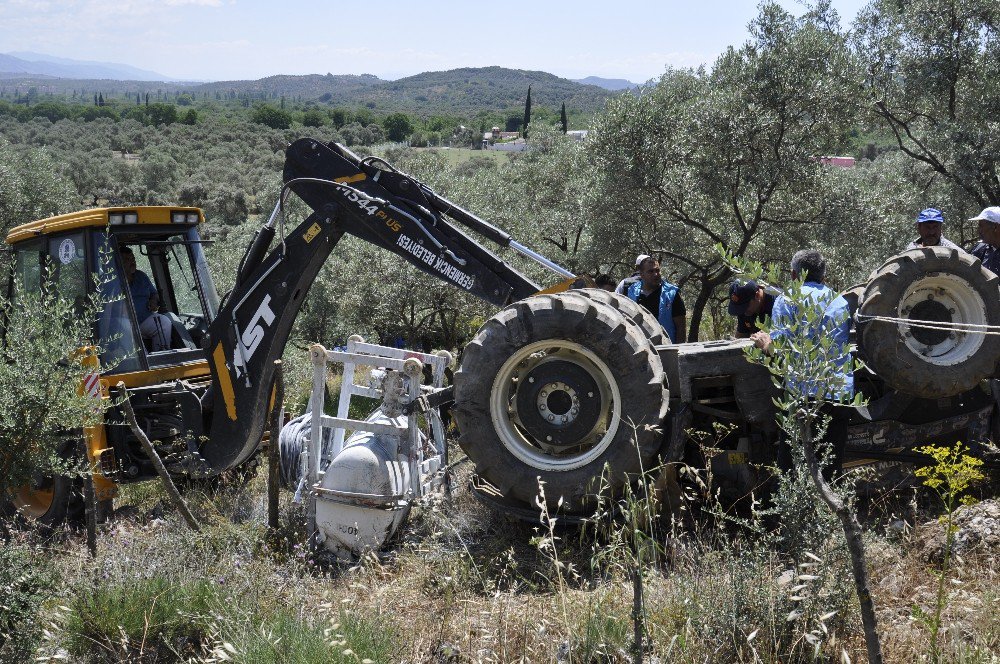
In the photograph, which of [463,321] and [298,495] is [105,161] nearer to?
[463,321]

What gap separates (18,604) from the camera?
4.67 metres

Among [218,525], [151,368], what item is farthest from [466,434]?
[151,368]

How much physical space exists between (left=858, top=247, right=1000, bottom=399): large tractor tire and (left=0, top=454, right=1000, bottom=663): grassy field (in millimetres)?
881

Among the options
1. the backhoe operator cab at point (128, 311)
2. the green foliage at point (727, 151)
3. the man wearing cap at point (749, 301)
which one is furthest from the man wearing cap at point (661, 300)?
the green foliage at point (727, 151)

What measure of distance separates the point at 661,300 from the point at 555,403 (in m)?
2.50

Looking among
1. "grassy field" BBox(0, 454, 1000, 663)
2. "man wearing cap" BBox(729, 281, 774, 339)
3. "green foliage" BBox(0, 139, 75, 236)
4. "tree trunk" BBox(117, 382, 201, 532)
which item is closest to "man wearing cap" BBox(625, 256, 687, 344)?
"man wearing cap" BBox(729, 281, 774, 339)

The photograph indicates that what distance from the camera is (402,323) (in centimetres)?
1750

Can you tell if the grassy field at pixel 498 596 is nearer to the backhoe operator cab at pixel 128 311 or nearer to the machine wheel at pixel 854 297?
the machine wheel at pixel 854 297

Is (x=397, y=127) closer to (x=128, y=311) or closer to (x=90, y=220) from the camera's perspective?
(x=90, y=220)

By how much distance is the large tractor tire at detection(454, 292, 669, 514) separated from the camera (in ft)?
17.4

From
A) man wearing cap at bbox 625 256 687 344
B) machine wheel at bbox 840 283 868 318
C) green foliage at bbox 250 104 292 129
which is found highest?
green foliage at bbox 250 104 292 129

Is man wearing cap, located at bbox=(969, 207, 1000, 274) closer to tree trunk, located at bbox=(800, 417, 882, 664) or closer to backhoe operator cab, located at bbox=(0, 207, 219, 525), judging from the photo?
tree trunk, located at bbox=(800, 417, 882, 664)

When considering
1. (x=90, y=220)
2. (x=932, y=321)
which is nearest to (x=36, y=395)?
(x=90, y=220)

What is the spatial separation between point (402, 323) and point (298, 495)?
11.3m
